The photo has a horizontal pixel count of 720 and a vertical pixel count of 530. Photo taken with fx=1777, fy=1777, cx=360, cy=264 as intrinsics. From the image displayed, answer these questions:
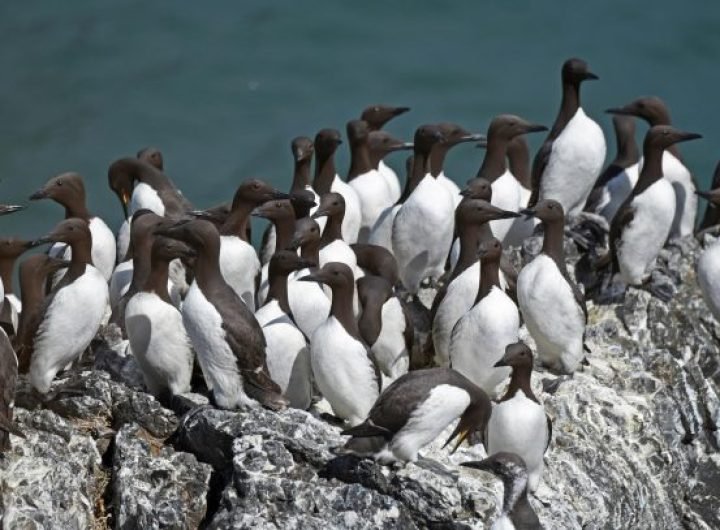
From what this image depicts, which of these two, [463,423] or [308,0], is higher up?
[463,423]

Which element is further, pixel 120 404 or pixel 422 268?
pixel 422 268

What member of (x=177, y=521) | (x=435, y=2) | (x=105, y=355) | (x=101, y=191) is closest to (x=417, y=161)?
(x=105, y=355)

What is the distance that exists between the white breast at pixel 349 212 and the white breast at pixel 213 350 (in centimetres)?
377

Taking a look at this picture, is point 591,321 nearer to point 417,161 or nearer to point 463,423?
point 417,161

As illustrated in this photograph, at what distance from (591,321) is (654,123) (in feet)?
9.88

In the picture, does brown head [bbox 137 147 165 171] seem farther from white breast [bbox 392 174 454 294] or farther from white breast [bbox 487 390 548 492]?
white breast [bbox 487 390 548 492]

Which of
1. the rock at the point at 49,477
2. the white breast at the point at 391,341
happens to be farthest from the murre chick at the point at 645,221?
the rock at the point at 49,477

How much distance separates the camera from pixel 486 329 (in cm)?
1261

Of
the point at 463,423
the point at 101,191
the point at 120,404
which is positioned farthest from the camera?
the point at 101,191

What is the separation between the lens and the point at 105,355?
12953 mm

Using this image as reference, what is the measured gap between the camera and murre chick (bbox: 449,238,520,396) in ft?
41.4

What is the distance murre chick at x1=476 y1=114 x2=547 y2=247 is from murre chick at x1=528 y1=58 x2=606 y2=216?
28 cm

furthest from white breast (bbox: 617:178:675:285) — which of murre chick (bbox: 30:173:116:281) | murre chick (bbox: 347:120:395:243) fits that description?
murre chick (bbox: 30:173:116:281)

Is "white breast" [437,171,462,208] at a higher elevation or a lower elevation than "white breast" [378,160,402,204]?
higher
